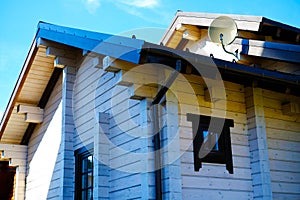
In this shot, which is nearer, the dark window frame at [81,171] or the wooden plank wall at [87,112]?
the wooden plank wall at [87,112]

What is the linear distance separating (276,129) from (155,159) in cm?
189

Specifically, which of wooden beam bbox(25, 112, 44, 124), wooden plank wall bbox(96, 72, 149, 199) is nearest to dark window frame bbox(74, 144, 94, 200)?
wooden plank wall bbox(96, 72, 149, 199)

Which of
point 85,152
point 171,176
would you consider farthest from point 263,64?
point 85,152

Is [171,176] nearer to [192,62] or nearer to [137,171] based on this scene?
[137,171]

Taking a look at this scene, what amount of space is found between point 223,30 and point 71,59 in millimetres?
2718

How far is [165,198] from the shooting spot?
4.80 metres

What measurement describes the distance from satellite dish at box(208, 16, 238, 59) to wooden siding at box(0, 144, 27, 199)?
4.55m

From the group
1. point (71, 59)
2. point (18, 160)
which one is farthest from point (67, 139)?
point (18, 160)

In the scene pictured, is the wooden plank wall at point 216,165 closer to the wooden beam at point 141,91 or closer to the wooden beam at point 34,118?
the wooden beam at point 141,91

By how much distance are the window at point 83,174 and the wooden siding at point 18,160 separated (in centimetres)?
209

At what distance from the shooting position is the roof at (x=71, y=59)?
460 centimetres

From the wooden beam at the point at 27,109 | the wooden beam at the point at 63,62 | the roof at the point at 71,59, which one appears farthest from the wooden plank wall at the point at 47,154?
the wooden beam at the point at 63,62

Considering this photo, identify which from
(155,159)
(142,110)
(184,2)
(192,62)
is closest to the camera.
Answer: (192,62)

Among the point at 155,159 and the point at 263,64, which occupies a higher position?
the point at 263,64
